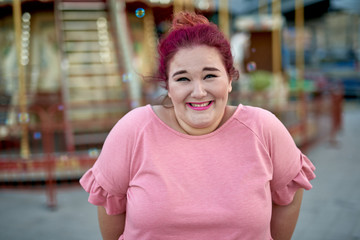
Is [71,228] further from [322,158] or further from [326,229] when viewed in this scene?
[322,158]

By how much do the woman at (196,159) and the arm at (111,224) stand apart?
0.25ft

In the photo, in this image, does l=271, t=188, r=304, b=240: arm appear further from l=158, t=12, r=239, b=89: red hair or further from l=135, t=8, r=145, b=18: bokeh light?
l=135, t=8, r=145, b=18: bokeh light

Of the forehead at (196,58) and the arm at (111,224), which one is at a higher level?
the forehead at (196,58)

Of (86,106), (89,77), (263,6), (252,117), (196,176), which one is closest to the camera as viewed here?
(196,176)

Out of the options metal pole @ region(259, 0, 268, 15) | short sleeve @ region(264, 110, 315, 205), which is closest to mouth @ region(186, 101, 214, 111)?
short sleeve @ region(264, 110, 315, 205)

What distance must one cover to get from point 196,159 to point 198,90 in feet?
0.90

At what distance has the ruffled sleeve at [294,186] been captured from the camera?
166 centimetres

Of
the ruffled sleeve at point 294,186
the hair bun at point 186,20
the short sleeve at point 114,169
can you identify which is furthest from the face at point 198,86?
the ruffled sleeve at point 294,186

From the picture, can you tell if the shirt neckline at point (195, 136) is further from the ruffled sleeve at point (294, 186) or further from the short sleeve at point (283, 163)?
the ruffled sleeve at point (294, 186)

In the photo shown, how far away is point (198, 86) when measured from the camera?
5.08 feet

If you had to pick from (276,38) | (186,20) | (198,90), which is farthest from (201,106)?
(276,38)

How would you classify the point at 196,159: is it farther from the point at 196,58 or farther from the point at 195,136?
the point at 196,58

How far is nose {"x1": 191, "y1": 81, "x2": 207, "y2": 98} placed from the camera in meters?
1.54

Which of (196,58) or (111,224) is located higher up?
(196,58)
